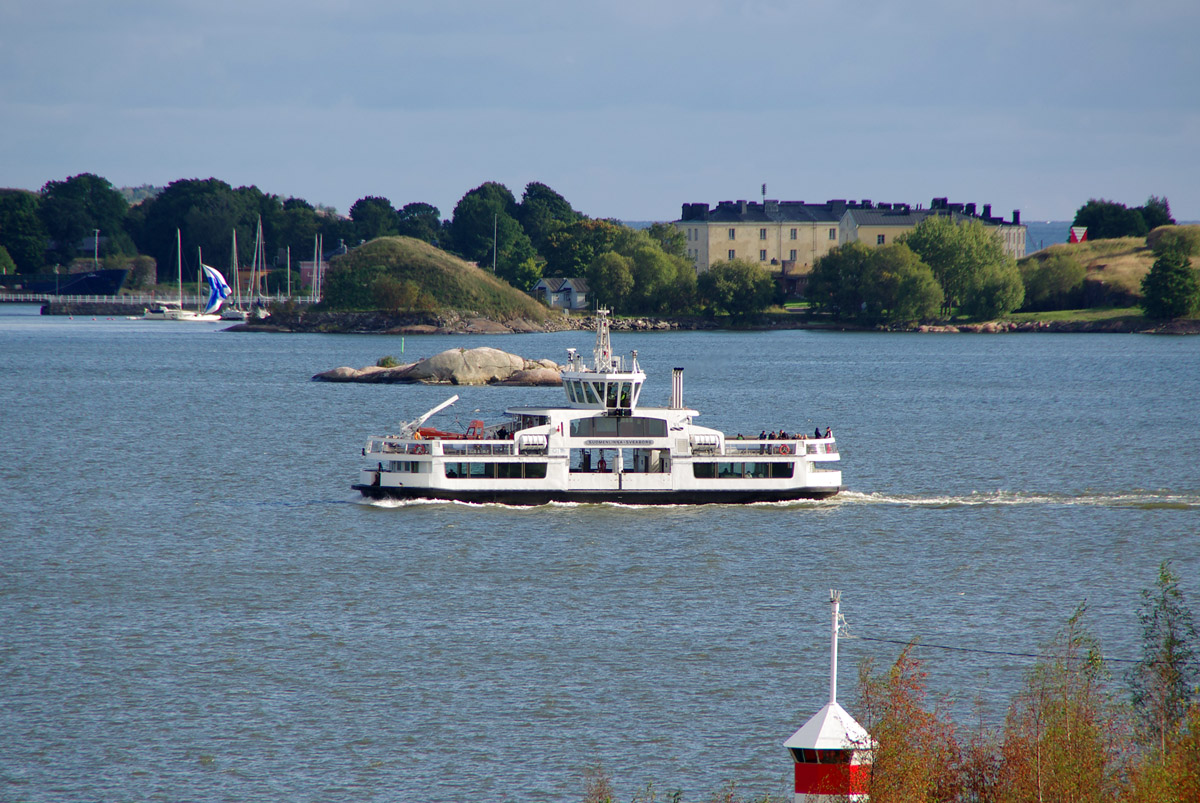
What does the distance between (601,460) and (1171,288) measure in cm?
15930

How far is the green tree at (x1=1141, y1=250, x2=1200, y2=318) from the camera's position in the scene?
18712 centimetres

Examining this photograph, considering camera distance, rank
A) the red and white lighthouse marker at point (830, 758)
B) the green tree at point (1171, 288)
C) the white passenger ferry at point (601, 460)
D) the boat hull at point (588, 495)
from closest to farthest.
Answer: the red and white lighthouse marker at point (830, 758) < the white passenger ferry at point (601, 460) < the boat hull at point (588, 495) < the green tree at point (1171, 288)

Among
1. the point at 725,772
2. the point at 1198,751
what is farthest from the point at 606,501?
the point at 1198,751

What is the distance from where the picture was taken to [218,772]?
88.3ft

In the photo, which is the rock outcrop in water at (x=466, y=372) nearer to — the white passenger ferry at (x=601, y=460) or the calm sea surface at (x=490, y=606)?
the calm sea surface at (x=490, y=606)

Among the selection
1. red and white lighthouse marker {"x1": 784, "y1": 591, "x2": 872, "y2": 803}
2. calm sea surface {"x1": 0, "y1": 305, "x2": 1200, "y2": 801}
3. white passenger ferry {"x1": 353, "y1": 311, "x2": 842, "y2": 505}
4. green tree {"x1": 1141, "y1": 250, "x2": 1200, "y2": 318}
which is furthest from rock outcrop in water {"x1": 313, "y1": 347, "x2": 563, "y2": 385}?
green tree {"x1": 1141, "y1": 250, "x2": 1200, "y2": 318}

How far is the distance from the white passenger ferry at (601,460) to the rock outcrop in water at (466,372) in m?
65.1

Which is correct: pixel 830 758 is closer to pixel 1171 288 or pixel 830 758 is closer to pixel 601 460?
pixel 601 460

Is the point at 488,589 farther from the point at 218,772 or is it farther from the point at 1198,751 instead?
the point at 1198,751

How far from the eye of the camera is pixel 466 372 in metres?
121

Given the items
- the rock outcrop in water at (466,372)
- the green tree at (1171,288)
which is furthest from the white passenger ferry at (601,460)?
the green tree at (1171,288)

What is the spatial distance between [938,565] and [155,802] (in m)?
28.0

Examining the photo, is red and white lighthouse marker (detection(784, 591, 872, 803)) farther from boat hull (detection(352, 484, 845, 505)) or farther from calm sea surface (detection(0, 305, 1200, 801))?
boat hull (detection(352, 484, 845, 505))

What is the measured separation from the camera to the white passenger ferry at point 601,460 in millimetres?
52531
